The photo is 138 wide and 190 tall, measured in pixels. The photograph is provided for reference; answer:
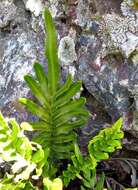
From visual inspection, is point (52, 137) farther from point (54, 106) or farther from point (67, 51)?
point (67, 51)

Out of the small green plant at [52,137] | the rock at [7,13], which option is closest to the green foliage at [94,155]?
the small green plant at [52,137]

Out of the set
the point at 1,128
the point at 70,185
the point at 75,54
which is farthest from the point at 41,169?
the point at 75,54

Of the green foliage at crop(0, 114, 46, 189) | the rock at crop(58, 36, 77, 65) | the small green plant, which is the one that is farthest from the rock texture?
the green foliage at crop(0, 114, 46, 189)

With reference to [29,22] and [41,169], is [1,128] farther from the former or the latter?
[29,22]

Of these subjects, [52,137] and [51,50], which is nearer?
[51,50]

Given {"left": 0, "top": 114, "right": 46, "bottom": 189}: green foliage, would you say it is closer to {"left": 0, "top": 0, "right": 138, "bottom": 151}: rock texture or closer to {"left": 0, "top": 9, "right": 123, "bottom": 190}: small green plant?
{"left": 0, "top": 9, "right": 123, "bottom": 190}: small green plant

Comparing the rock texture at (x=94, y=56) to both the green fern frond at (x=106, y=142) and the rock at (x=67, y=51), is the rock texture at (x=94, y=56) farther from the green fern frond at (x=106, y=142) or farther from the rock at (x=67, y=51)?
the green fern frond at (x=106, y=142)

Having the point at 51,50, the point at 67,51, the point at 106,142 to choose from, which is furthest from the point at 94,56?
the point at 106,142
